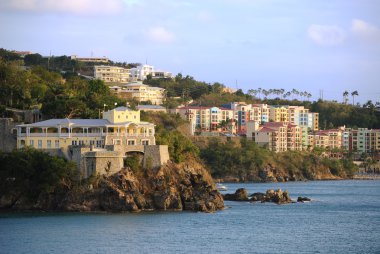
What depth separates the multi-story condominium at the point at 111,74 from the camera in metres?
153

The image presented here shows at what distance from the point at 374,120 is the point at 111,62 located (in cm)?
4885

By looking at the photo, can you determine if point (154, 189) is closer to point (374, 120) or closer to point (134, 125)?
point (134, 125)

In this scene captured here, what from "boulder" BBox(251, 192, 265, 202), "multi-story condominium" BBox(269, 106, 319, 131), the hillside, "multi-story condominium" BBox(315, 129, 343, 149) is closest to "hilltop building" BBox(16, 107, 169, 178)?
the hillside

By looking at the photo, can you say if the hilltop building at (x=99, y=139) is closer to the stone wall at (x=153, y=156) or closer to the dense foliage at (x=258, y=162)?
the stone wall at (x=153, y=156)

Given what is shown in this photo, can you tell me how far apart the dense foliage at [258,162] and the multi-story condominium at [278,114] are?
76.6 ft

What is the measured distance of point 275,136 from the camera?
13862 centimetres

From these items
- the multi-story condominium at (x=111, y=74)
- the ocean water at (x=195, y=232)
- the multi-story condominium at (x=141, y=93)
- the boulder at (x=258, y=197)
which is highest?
the multi-story condominium at (x=111, y=74)

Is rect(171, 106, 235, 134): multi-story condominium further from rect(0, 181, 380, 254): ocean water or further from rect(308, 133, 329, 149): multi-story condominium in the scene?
rect(0, 181, 380, 254): ocean water

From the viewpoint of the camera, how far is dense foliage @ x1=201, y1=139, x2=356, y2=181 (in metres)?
119

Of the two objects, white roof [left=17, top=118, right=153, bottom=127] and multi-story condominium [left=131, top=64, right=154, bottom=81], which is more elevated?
multi-story condominium [left=131, top=64, right=154, bottom=81]

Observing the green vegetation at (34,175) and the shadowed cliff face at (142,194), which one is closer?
the shadowed cliff face at (142,194)

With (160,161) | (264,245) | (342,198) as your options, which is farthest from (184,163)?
(342,198)

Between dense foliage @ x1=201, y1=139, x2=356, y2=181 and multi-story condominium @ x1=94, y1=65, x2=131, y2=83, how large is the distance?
107 ft

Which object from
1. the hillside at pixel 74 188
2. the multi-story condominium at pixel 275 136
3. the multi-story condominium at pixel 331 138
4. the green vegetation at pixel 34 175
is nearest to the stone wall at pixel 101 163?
the hillside at pixel 74 188
